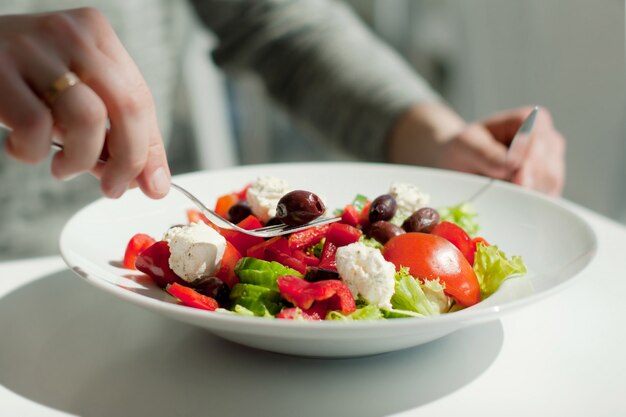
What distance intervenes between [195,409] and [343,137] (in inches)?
64.4

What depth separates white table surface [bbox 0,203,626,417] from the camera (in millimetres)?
944

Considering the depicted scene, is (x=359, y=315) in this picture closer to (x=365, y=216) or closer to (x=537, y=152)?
(x=365, y=216)

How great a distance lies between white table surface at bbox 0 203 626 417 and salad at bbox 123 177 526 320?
89 mm

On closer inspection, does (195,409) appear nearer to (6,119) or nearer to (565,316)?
(6,119)

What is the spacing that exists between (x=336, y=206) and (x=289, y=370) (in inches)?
24.4

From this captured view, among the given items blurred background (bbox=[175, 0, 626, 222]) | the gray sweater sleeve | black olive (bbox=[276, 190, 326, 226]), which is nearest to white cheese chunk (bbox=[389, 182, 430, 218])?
black olive (bbox=[276, 190, 326, 226])

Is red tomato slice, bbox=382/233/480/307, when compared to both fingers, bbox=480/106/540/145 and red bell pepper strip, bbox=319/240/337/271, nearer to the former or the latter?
red bell pepper strip, bbox=319/240/337/271

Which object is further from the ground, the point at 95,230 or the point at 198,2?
the point at 198,2

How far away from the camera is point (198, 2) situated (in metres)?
2.54

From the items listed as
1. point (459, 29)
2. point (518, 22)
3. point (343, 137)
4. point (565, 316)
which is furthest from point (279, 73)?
point (459, 29)

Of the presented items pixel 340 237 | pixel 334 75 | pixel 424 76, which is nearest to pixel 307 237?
pixel 340 237

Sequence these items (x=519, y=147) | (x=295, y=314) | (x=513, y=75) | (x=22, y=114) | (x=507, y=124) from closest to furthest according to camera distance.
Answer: (x=22, y=114) → (x=295, y=314) → (x=519, y=147) → (x=507, y=124) → (x=513, y=75)

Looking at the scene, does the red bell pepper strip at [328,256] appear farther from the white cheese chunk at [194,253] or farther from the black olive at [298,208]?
the white cheese chunk at [194,253]

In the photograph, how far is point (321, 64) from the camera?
2.45 m
